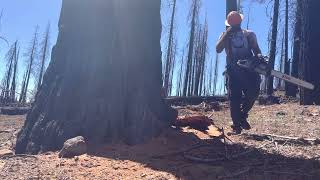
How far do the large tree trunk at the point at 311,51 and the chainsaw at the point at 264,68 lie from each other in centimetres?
464

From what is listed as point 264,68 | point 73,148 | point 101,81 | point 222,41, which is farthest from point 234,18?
point 73,148

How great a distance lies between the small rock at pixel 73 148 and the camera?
645 centimetres

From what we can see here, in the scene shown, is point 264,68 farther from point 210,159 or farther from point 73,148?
point 73,148

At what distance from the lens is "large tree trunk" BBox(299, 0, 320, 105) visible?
11477 millimetres

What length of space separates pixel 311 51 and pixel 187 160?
6.87m

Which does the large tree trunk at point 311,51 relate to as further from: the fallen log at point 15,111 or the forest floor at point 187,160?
the fallen log at point 15,111

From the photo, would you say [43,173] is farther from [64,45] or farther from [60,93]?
[64,45]

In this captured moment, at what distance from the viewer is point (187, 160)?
609 cm

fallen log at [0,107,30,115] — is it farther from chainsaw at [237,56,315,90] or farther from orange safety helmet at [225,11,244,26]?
chainsaw at [237,56,315,90]

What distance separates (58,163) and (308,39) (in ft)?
26.5

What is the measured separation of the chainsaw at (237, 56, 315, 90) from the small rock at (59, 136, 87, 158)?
276 cm

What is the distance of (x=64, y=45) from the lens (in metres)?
7.90

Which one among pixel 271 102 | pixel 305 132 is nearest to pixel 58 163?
pixel 305 132

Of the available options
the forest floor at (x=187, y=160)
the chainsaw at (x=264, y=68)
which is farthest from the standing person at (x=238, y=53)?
the forest floor at (x=187, y=160)
